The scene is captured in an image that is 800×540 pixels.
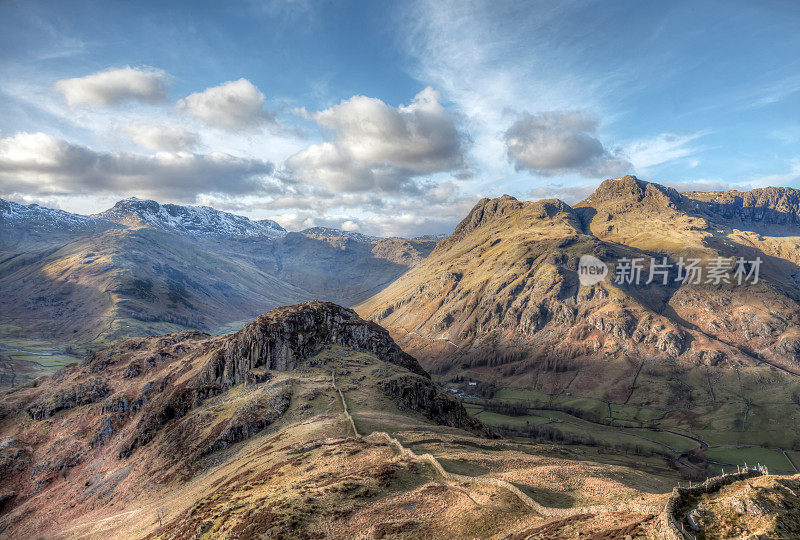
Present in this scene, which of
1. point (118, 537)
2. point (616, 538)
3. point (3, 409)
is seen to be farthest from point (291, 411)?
point (3, 409)

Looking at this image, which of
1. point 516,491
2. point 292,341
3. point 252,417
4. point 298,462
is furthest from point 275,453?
point 292,341

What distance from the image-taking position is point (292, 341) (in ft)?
436

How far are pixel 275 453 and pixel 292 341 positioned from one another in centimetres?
6746

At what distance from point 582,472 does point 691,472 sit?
202 meters

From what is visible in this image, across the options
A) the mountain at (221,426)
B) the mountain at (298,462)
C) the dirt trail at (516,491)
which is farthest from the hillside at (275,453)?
the mountain at (221,426)

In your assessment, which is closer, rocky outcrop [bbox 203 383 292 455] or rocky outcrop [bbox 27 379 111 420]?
rocky outcrop [bbox 203 383 292 455]

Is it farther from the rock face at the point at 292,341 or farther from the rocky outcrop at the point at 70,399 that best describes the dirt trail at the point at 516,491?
the rocky outcrop at the point at 70,399

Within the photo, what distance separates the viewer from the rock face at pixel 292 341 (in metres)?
124

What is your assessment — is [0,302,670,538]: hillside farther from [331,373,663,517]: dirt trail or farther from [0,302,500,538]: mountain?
[0,302,500,538]: mountain

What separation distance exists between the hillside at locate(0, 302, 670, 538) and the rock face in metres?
0.50

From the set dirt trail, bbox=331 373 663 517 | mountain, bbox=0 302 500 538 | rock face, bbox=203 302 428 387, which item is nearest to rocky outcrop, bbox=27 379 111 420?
mountain, bbox=0 302 500 538

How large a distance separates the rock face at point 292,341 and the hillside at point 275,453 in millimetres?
501

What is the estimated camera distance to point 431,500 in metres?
41.8

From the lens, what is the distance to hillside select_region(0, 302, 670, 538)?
40125mm
